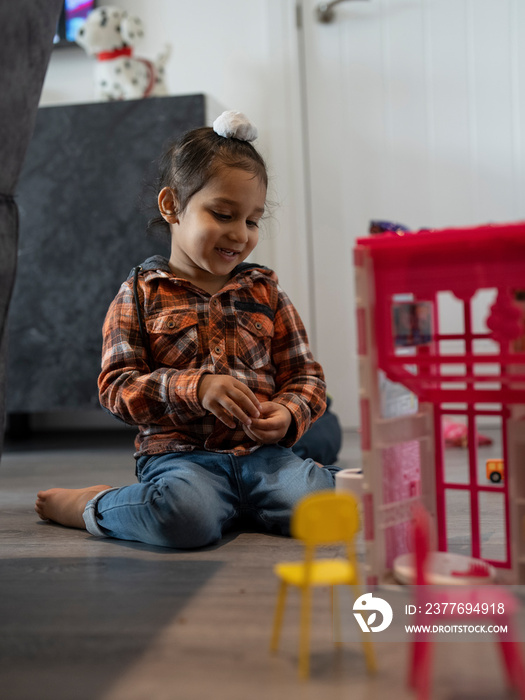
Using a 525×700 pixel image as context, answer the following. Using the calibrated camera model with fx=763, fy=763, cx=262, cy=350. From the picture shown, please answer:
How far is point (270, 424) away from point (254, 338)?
15 centimetres

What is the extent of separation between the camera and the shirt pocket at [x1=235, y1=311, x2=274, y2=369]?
3.51ft

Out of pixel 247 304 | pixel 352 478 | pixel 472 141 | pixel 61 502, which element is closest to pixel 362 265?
pixel 352 478

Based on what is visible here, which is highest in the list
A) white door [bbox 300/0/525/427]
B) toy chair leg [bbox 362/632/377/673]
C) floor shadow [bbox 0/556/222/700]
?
white door [bbox 300/0/525/427]

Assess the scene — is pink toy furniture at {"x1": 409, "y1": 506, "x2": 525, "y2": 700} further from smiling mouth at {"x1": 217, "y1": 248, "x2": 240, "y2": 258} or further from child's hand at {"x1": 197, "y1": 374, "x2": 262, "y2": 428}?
smiling mouth at {"x1": 217, "y1": 248, "x2": 240, "y2": 258}

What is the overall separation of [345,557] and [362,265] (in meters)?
0.37

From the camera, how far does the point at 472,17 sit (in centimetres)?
189

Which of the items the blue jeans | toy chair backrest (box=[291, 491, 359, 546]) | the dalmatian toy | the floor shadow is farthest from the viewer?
the dalmatian toy

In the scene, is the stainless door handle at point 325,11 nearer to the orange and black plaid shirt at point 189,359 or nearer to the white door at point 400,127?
the white door at point 400,127

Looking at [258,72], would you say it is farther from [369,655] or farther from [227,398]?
[369,655]

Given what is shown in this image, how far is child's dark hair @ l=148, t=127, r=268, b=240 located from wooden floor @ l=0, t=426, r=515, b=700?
486 mm

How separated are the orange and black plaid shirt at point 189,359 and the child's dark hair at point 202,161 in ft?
0.39

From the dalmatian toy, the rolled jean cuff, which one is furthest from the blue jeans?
the dalmatian toy

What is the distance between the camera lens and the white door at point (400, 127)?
1.90 meters

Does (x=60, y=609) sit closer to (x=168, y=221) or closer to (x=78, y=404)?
(x=168, y=221)
